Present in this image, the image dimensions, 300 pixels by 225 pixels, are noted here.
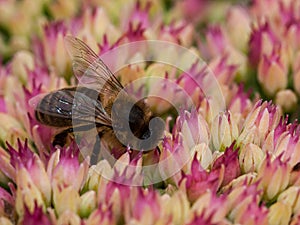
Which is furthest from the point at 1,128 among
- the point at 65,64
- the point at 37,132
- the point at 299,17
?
the point at 299,17

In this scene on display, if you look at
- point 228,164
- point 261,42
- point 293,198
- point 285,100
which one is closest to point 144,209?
point 228,164

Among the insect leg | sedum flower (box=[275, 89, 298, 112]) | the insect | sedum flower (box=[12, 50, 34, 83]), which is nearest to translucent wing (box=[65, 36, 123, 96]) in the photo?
the insect

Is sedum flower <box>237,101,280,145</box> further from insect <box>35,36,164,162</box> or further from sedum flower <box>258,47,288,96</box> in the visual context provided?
sedum flower <box>258,47,288,96</box>

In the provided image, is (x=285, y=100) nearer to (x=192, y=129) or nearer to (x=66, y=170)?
(x=192, y=129)

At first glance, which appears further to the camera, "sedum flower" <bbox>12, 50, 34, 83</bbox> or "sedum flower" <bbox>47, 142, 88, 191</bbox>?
"sedum flower" <bbox>12, 50, 34, 83</bbox>

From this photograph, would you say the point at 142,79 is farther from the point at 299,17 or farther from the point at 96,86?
the point at 299,17

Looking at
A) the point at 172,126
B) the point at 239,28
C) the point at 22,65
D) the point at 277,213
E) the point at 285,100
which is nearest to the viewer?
the point at 277,213

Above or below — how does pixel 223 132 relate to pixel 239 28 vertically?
below
